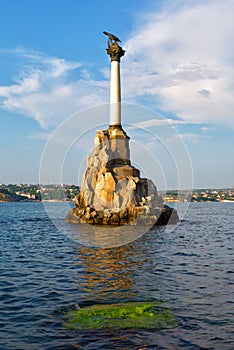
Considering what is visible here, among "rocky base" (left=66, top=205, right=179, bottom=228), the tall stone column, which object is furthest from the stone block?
the tall stone column

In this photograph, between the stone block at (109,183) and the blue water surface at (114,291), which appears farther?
the stone block at (109,183)

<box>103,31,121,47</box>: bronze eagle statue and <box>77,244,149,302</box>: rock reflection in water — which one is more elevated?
<box>103,31,121,47</box>: bronze eagle statue

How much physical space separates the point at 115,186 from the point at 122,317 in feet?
158

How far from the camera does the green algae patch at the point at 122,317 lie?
41.6 feet

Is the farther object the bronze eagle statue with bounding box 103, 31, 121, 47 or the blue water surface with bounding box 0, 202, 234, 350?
the bronze eagle statue with bounding box 103, 31, 121, 47

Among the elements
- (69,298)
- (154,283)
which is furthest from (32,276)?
(154,283)

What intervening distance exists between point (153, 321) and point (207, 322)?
6.21ft

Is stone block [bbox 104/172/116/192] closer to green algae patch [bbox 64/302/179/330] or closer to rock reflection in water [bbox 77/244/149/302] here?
rock reflection in water [bbox 77/244/149/302]

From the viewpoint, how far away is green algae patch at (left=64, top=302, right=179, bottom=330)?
12688 millimetres

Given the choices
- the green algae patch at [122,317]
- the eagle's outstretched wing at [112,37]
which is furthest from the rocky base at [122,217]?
the green algae patch at [122,317]

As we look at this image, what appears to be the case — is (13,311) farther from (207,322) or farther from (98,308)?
(207,322)

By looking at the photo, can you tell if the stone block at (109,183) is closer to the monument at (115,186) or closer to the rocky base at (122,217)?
the monument at (115,186)

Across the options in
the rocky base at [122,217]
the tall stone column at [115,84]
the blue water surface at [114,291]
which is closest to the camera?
the blue water surface at [114,291]

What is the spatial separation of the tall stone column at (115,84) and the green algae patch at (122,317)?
190 feet
